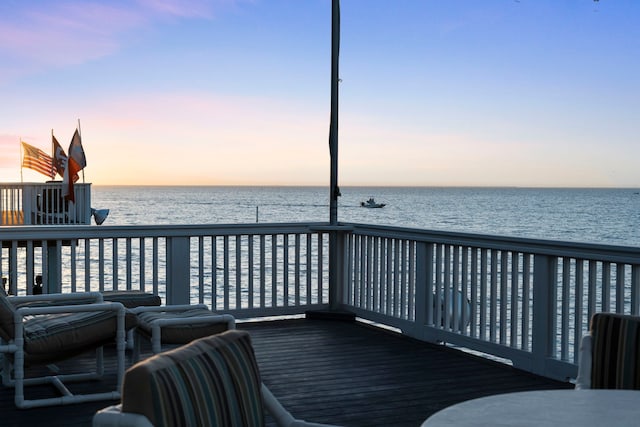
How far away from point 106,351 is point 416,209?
5781 centimetres

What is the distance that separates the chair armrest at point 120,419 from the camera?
1648 millimetres

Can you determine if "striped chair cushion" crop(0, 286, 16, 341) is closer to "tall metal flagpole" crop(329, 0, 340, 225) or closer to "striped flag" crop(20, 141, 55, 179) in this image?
"tall metal flagpole" crop(329, 0, 340, 225)

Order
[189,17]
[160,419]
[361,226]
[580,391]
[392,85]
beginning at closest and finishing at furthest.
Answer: [160,419] → [580,391] → [361,226] → [189,17] → [392,85]

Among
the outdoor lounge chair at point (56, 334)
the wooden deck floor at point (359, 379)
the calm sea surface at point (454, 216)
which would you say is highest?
the outdoor lounge chair at point (56, 334)

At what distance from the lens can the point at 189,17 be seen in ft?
64.0

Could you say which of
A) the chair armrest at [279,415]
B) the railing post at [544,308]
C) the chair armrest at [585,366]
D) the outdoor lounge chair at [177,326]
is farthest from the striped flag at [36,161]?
the chair armrest at [585,366]

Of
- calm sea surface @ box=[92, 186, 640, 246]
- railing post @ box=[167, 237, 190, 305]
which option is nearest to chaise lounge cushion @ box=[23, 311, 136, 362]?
railing post @ box=[167, 237, 190, 305]

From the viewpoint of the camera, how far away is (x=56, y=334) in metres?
4.22

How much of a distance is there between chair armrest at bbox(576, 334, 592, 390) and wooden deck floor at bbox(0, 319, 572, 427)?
1725mm

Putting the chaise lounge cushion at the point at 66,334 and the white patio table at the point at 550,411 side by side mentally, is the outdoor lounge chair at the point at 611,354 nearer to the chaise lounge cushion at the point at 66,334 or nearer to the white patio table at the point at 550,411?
the white patio table at the point at 550,411

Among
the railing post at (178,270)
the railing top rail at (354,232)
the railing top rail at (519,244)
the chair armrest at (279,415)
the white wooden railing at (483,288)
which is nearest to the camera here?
the chair armrest at (279,415)

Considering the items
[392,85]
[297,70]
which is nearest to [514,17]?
[392,85]

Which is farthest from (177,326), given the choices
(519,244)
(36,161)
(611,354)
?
(36,161)

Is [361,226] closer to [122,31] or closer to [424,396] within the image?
[424,396]
